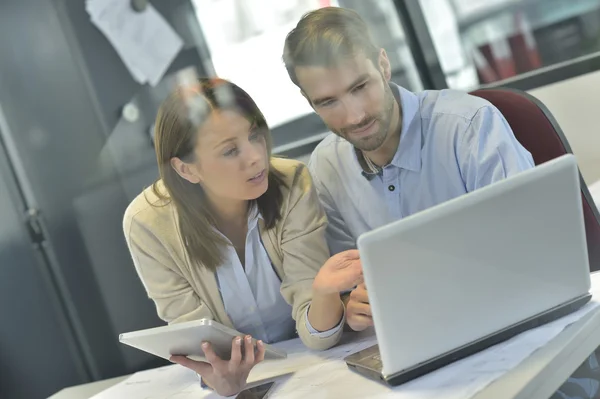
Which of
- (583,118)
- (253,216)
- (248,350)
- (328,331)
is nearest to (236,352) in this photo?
(248,350)

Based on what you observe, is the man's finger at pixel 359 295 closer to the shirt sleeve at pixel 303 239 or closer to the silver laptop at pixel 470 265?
the shirt sleeve at pixel 303 239

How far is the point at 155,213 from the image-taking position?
127 cm

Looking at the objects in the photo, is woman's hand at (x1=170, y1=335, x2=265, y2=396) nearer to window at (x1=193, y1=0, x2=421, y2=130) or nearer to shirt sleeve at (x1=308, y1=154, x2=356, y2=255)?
shirt sleeve at (x1=308, y1=154, x2=356, y2=255)

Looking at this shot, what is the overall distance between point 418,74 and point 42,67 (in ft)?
3.89

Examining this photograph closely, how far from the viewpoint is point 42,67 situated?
6.55ft

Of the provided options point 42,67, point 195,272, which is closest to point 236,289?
point 195,272

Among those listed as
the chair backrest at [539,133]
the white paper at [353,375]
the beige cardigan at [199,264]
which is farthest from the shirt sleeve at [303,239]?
the chair backrest at [539,133]

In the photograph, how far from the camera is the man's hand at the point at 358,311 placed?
3.53 feet

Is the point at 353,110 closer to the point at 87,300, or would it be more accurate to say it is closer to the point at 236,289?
the point at 236,289

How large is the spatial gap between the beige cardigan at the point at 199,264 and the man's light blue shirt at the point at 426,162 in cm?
6

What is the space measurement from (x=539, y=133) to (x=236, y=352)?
0.62 metres

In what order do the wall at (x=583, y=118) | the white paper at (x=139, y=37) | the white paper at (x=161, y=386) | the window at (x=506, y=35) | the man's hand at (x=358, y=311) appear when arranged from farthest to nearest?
the white paper at (x=139, y=37) < the window at (x=506, y=35) < the wall at (x=583, y=118) < the white paper at (x=161, y=386) < the man's hand at (x=358, y=311)

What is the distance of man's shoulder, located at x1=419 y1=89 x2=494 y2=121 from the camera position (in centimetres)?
113

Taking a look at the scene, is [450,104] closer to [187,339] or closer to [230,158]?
[230,158]
